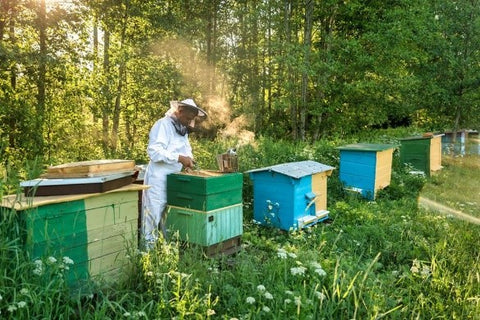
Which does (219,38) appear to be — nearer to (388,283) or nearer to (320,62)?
(320,62)

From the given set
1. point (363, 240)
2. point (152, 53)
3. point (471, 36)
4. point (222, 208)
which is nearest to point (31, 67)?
point (152, 53)

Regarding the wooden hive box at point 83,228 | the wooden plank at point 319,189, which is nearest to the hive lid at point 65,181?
the wooden hive box at point 83,228

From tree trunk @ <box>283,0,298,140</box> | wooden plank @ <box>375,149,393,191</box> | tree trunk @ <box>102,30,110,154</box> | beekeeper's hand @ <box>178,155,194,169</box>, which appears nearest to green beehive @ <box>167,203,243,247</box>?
beekeeper's hand @ <box>178,155,194,169</box>

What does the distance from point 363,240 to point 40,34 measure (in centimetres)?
917

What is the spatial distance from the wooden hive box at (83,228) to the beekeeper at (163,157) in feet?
2.98

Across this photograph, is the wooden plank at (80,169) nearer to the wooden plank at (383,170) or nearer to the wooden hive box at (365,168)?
the wooden hive box at (365,168)

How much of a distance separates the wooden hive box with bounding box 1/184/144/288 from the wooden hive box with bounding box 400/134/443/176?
8.37 m

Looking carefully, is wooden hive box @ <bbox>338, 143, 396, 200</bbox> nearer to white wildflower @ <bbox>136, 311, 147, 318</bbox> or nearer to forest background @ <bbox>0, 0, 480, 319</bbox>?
forest background @ <bbox>0, 0, 480, 319</bbox>

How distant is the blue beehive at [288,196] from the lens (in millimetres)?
5340

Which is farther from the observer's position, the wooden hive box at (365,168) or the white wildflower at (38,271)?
the wooden hive box at (365,168)

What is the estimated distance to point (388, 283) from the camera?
11.8 feet

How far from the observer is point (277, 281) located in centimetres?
327

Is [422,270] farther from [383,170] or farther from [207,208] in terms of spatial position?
[383,170]

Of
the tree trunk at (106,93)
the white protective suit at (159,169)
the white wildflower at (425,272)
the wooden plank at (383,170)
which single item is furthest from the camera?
the tree trunk at (106,93)
